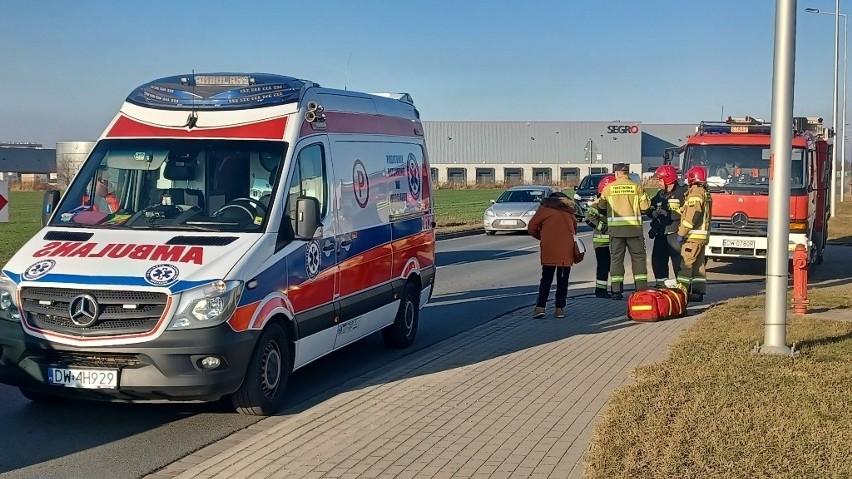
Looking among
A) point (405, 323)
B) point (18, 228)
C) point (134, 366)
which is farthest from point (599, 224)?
point (18, 228)

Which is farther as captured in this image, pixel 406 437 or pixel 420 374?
pixel 420 374

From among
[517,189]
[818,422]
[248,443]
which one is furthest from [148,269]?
[517,189]

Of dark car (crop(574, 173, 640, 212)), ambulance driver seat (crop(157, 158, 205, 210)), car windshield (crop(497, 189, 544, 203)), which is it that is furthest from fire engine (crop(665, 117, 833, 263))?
dark car (crop(574, 173, 640, 212))

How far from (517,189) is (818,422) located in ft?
83.2

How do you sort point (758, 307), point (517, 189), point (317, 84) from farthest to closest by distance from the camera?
1. point (517, 189)
2. point (758, 307)
3. point (317, 84)

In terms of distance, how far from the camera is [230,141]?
7977mm

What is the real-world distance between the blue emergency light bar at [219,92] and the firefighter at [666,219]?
24.2 ft

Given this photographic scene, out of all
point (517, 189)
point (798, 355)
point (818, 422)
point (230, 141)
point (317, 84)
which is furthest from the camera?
point (517, 189)

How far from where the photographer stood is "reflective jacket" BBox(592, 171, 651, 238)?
13336mm

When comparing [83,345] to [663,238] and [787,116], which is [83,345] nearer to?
[787,116]

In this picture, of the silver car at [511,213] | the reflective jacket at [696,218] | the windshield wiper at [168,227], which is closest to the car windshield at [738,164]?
the reflective jacket at [696,218]

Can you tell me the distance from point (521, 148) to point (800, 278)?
3358 inches

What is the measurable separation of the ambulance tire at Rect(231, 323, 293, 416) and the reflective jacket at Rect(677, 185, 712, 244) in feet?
25.2

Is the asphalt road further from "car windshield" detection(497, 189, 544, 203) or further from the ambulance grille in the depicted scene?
"car windshield" detection(497, 189, 544, 203)
